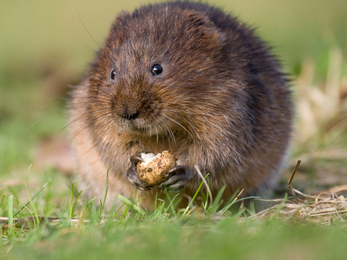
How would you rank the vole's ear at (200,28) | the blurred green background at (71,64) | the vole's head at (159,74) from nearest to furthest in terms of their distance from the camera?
1. the vole's head at (159,74)
2. the vole's ear at (200,28)
3. the blurred green background at (71,64)

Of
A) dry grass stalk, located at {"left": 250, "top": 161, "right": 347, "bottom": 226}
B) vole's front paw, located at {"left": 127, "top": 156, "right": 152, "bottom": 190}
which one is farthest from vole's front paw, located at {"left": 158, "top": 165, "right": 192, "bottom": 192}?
dry grass stalk, located at {"left": 250, "top": 161, "right": 347, "bottom": 226}

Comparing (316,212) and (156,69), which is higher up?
(156,69)

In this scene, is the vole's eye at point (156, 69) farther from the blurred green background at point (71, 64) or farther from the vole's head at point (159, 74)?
the blurred green background at point (71, 64)

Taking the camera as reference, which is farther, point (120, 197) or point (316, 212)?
point (120, 197)

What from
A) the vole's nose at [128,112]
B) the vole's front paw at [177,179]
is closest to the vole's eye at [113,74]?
the vole's nose at [128,112]

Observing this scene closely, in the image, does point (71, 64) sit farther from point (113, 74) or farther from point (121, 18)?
point (113, 74)

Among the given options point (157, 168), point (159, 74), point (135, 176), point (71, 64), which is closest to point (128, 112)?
point (159, 74)

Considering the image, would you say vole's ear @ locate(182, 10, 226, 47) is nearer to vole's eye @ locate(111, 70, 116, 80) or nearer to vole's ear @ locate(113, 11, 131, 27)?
vole's ear @ locate(113, 11, 131, 27)
